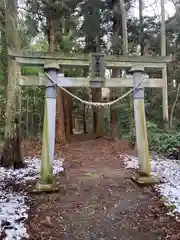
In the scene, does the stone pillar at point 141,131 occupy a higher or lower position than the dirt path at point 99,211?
higher

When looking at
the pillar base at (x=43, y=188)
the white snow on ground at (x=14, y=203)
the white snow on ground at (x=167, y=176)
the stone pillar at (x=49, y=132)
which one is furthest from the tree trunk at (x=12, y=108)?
the white snow on ground at (x=167, y=176)

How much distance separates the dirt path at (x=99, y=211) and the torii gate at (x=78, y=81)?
548mm

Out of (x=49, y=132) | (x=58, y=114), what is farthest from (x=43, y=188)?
(x=58, y=114)

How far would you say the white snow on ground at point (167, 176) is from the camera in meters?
5.44

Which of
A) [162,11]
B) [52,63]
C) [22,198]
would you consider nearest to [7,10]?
[52,63]

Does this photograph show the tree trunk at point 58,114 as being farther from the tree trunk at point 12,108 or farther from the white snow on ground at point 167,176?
the tree trunk at point 12,108

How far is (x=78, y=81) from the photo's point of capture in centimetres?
660

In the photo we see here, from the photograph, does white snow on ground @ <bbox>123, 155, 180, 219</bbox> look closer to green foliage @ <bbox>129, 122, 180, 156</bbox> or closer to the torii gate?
the torii gate

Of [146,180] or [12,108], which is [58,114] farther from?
[146,180]

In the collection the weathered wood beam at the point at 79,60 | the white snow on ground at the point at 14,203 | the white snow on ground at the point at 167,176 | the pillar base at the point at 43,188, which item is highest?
the weathered wood beam at the point at 79,60

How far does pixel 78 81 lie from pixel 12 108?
2379 mm

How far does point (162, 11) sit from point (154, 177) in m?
9.37

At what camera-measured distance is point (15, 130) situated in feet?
26.2

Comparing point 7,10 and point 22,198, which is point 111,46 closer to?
point 7,10
